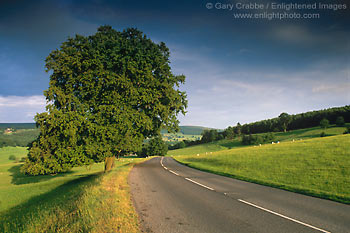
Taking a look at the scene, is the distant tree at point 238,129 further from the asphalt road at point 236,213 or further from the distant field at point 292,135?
the asphalt road at point 236,213

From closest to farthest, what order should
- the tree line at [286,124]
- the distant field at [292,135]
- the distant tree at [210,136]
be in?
the distant field at [292,135] < the tree line at [286,124] < the distant tree at [210,136]

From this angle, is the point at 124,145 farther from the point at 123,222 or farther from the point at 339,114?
the point at 339,114

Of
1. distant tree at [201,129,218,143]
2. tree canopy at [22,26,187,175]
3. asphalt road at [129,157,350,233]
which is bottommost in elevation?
distant tree at [201,129,218,143]

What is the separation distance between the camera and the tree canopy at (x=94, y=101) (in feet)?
49.0

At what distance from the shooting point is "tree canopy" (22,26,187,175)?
588 inches

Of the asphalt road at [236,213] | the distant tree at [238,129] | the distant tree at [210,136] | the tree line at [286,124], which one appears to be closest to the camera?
the asphalt road at [236,213]

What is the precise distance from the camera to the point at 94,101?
52.6ft

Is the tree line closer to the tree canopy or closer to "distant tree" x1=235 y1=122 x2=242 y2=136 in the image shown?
"distant tree" x1=235 y1=122 x2=242 y2=136

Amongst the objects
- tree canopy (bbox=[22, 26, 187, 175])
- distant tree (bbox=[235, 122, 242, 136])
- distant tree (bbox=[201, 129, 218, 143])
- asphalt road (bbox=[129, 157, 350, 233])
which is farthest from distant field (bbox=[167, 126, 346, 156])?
asphalt road (bbox=[129, 157, 350, 233])

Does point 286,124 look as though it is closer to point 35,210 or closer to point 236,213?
point 236,213

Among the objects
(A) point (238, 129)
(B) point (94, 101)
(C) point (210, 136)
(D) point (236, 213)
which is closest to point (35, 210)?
(B) point (94, 101)

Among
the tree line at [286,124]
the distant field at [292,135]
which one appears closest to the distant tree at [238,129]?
the tree line at [286,124]

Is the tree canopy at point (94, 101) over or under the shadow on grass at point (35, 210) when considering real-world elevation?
over

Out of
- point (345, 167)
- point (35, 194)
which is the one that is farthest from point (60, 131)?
point (345, 167)
